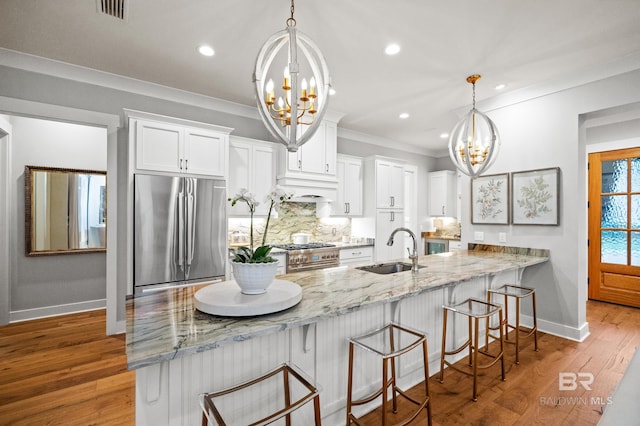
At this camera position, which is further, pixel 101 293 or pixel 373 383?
pixel 101 293

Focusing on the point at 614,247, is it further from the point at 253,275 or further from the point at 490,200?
the point at 253,275

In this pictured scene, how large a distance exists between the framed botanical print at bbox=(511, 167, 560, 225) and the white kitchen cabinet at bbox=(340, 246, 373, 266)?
2.05 metres

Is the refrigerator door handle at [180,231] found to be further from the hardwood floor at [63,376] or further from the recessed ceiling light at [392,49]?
the recessed ceiling light at [392,49]

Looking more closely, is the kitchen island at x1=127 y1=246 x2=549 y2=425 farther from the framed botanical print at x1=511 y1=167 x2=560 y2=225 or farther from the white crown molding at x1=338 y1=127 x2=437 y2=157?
the white crown molding at x1=338 y1=127 x2=437 y2=157

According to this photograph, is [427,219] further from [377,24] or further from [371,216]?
[377,24]

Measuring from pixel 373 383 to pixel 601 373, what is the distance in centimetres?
206

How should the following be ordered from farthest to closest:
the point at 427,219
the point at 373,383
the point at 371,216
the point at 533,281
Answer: the point at 427,219 → the point at 371,216 → the point at 533,281 → the point at 373,383

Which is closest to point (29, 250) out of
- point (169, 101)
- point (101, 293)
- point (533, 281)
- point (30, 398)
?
point (101, 293)

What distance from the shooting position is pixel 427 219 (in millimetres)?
6852

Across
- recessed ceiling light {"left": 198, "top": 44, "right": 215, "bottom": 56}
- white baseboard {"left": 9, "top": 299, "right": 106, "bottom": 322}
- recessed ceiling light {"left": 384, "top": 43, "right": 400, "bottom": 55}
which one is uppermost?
recessed ceiling light {"left": 384, "top": 43, "right": 400, "bottom": 55}

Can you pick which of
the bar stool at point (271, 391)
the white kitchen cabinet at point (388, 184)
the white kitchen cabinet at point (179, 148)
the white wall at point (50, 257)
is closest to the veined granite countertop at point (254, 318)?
the bar stool at point (271, 391)

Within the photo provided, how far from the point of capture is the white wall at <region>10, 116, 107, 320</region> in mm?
3729

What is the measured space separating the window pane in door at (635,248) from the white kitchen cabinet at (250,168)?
4964 mm

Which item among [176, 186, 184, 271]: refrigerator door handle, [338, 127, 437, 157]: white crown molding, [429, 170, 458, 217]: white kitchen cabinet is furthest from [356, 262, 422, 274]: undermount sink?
[429, 170, 458, 217]: white kitchen cabinet
